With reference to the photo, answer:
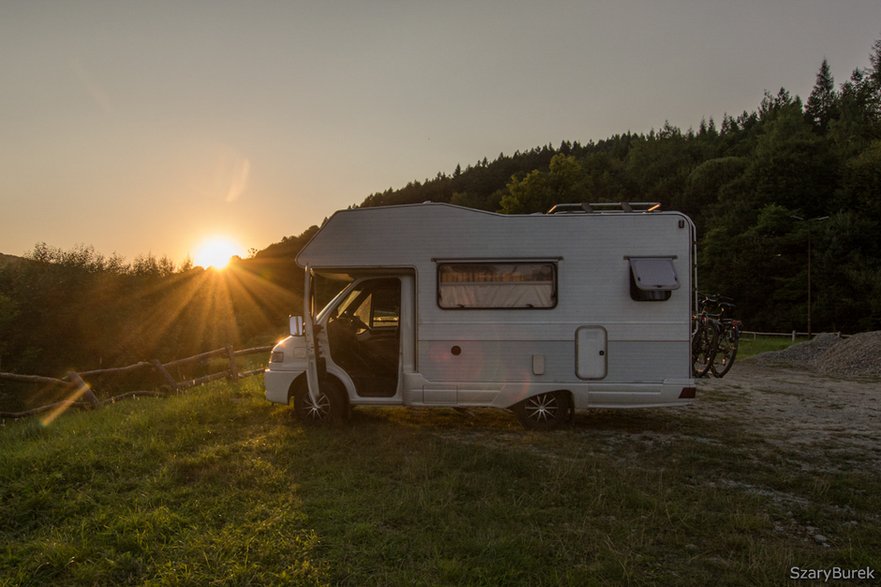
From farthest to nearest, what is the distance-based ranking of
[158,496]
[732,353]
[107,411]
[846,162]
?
[846,162], [107,411], [732,353], [158,496]

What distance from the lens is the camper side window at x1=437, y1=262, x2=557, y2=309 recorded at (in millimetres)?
7875

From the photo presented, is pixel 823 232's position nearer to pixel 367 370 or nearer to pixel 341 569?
pixel 367 370

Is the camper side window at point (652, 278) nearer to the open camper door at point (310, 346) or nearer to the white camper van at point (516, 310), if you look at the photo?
the white camper van at point (516, 310)

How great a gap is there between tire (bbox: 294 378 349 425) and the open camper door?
8.3 inches

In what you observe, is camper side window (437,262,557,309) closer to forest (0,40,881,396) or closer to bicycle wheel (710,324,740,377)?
Answer: bicycle wheel (710,324,740,377)

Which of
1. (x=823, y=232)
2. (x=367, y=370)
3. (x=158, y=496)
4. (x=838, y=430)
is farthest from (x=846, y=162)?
(x=158, y=496)

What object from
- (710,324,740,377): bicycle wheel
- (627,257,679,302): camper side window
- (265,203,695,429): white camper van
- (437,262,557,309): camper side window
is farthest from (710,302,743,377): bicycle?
(437,262,557,309): camper side window

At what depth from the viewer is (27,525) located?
15.3 ft

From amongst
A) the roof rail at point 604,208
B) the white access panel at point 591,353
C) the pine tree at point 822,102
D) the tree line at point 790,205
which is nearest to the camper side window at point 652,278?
the white access panel at point 591,353

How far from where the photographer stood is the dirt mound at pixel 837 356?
17766mm

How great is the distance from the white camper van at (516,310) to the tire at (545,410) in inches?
0.6

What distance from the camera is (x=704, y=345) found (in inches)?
329

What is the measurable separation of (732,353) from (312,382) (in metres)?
6.10

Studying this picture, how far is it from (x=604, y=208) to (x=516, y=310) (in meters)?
2.21
